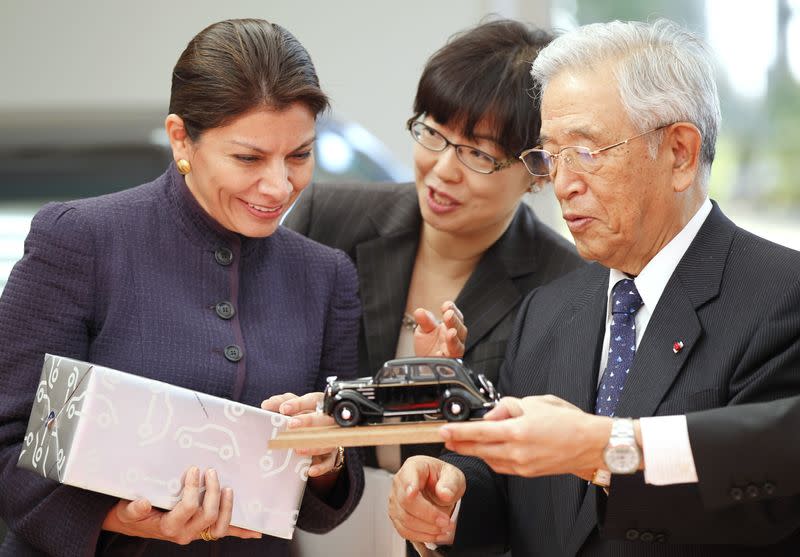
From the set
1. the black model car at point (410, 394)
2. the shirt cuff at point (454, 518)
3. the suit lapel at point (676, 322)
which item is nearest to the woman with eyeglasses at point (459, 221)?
the shirt cuff at point (454, 518)

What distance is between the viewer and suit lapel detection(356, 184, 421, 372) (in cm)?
319

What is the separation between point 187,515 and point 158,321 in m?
0.44

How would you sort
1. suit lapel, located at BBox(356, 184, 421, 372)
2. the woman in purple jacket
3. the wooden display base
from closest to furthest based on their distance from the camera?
the wooden display base < the woman in purple jacket < suit lapel, located at BBox(356, 184, 421, 372)

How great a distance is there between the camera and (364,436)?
183 cm

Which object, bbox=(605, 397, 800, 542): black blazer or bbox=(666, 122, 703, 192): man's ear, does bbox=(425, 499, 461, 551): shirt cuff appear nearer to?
bbox=(605, 397, 800, 542): black blazer

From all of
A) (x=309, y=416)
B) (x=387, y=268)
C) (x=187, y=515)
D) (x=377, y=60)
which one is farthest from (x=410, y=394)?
(x=377, y=60)

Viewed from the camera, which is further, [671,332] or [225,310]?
[225,310]

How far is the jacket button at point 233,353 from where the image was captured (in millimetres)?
2307

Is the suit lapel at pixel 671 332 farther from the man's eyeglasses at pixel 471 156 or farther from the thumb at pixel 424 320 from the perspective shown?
the man's eyeglasses at pixel 471 156


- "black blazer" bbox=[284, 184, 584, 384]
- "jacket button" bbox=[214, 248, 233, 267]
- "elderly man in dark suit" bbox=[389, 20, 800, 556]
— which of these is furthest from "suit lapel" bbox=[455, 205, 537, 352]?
"jacket button" bbox=[214, 248, 233, 267]

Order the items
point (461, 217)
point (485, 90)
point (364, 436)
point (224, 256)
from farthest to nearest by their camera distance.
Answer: point (461, 217) < point (485, 90) < point (224, 256) < point (364, 436)

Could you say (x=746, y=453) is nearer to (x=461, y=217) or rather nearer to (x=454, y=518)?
(x=454, y=518)

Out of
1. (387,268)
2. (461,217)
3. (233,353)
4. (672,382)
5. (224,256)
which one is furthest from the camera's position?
(387,268)

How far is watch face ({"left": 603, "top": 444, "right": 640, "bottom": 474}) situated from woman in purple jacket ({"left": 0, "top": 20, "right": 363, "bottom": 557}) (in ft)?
2.17
